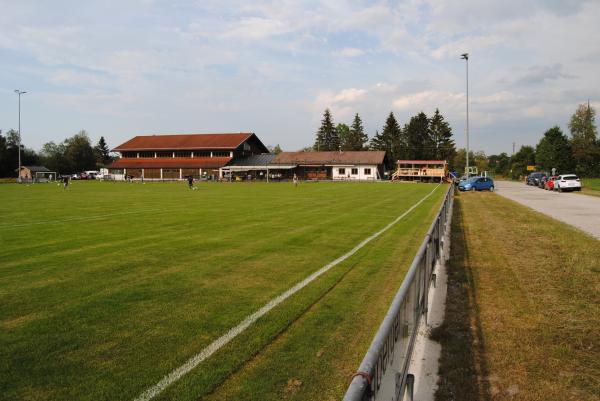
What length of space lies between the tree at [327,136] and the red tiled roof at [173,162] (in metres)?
39.2

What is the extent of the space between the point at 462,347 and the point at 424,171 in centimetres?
6930

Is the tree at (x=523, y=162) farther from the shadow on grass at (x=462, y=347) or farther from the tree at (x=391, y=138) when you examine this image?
the shadow on grass at (x=462, y=347)

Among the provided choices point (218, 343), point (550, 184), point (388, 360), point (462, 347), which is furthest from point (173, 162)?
point (388, 360)

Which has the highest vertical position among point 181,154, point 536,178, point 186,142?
point 186,142

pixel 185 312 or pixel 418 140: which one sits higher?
pixel 418 140

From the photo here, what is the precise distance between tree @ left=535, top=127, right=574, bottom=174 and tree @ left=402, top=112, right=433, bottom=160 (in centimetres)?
3040

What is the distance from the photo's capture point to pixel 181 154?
8819 cm

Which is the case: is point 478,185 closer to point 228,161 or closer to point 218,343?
point 218,343

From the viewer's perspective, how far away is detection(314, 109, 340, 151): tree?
117 m

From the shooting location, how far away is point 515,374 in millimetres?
4230

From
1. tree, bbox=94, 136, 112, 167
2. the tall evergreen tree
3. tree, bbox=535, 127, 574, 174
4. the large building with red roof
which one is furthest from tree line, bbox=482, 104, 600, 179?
tree, bbox=94, 136, 112, 167

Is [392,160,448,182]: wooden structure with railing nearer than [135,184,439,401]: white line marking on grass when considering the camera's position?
No

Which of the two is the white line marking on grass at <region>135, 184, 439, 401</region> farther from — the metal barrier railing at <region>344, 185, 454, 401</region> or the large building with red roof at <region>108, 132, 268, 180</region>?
the large building with red roof at <region>108, 132, 268, 180</region>

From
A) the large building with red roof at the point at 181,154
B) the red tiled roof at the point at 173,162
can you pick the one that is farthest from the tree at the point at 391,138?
the red tiled roof at the point at 173,162
